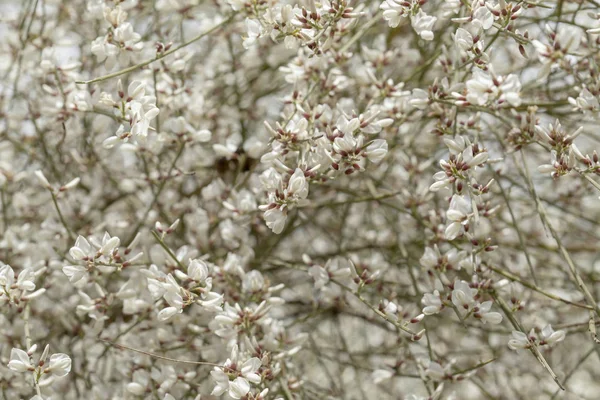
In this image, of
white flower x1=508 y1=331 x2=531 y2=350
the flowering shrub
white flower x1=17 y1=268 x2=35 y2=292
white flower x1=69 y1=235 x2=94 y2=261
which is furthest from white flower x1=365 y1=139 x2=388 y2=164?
white flower x1=17 y1=268 x2=35 y2=292

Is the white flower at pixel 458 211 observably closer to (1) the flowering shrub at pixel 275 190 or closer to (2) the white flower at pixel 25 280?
(1) the flowering shrub at pixel 275 190

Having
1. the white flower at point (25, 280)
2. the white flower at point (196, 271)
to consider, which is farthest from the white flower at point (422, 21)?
the white flower at point (25, 280)

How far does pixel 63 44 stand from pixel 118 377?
80 cm

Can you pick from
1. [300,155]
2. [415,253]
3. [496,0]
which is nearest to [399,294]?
[415,253]

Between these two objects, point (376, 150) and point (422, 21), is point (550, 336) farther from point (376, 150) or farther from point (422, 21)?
point (422, 21)

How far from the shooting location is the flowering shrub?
1.11 metres

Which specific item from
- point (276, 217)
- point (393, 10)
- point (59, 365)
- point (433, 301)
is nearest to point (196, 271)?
point (276, 217)

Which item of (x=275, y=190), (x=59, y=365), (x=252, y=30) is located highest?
(x=252, y=30)

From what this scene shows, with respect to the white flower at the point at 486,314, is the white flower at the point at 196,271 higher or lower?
higher

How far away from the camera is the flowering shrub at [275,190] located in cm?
111

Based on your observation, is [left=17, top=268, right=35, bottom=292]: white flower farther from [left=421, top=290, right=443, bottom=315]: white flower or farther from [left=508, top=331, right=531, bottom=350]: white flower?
[left=508, top=331, right=531, bottom=350]: white flower

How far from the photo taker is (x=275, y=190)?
3.61 feet

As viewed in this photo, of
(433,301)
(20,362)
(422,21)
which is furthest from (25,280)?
(422,21)

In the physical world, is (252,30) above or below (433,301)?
above
